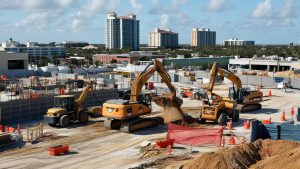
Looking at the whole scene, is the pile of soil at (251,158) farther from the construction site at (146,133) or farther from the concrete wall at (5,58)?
the concrete wall at (5,58)

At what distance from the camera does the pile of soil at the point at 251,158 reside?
1566 centimetres

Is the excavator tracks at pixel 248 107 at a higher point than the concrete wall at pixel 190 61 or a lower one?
lower

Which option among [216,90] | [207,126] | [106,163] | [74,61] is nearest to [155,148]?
[106,163]

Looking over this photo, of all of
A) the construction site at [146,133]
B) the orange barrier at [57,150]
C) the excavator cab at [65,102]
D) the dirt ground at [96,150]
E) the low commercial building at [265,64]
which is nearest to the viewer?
the construction site at [146,133]

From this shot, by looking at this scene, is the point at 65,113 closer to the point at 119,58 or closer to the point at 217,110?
the point at 217,110

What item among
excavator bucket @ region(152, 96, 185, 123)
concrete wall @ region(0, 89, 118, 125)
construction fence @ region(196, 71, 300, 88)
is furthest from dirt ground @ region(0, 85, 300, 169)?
construction fence @ region(196, 71, 300, 88)

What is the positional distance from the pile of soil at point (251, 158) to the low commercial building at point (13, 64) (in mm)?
55055

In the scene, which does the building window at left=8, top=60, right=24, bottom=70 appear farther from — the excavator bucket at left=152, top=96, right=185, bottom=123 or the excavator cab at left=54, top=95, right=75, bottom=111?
the excavator bucket at left=152, top=96, right=185, bottom=123

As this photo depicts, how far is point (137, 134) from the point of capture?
25.5 metres

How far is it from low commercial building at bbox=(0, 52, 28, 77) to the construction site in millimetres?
33432

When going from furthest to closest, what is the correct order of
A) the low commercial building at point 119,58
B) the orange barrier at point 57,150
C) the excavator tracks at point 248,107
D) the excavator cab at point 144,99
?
the low commercial building at point 119,58 → the excavator tracks at point 248,107 → the excavator cab at point 144,99 → the orange barrier at point 57,150

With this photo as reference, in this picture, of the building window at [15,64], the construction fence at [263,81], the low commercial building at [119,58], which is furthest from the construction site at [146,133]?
the low commercial building at [119,58]

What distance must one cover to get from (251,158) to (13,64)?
63.8 meters

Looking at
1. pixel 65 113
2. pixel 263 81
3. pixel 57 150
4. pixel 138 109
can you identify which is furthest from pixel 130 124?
pixel 263 81
